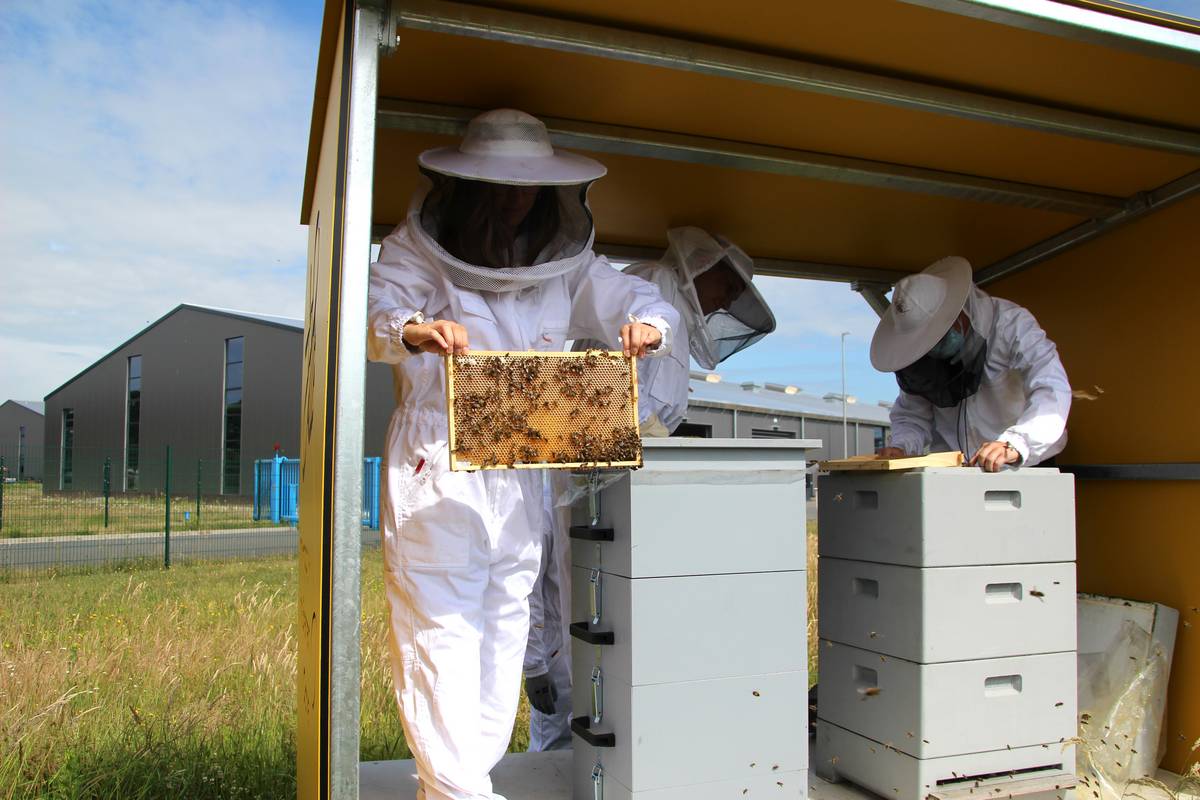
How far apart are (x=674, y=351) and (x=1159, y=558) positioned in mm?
1898

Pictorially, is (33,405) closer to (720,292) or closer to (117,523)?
(117,523)

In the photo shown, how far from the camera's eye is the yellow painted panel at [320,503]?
168cm

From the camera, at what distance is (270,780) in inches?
125

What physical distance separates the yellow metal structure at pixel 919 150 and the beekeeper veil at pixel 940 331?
33 centimetres

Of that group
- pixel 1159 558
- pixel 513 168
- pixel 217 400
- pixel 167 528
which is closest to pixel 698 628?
pixel 513 168

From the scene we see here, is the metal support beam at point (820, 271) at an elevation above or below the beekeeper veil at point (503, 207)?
above

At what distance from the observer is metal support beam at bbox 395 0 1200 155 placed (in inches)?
82.4

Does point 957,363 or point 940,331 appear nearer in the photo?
point 940,331

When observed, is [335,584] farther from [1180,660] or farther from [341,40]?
[1180,660]

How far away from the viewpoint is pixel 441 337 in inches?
75.7

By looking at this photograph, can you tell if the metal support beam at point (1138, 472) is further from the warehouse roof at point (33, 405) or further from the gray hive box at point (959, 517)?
the warehouse roof at point (33, 405)

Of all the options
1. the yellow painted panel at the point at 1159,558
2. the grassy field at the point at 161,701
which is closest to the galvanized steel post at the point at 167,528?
the grassy field at the point at 161,701

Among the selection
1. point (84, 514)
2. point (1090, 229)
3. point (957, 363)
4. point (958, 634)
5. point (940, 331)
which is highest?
point (1090, 229)

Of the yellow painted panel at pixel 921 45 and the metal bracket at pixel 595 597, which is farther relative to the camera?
the metal bracket at pixel 595 597
